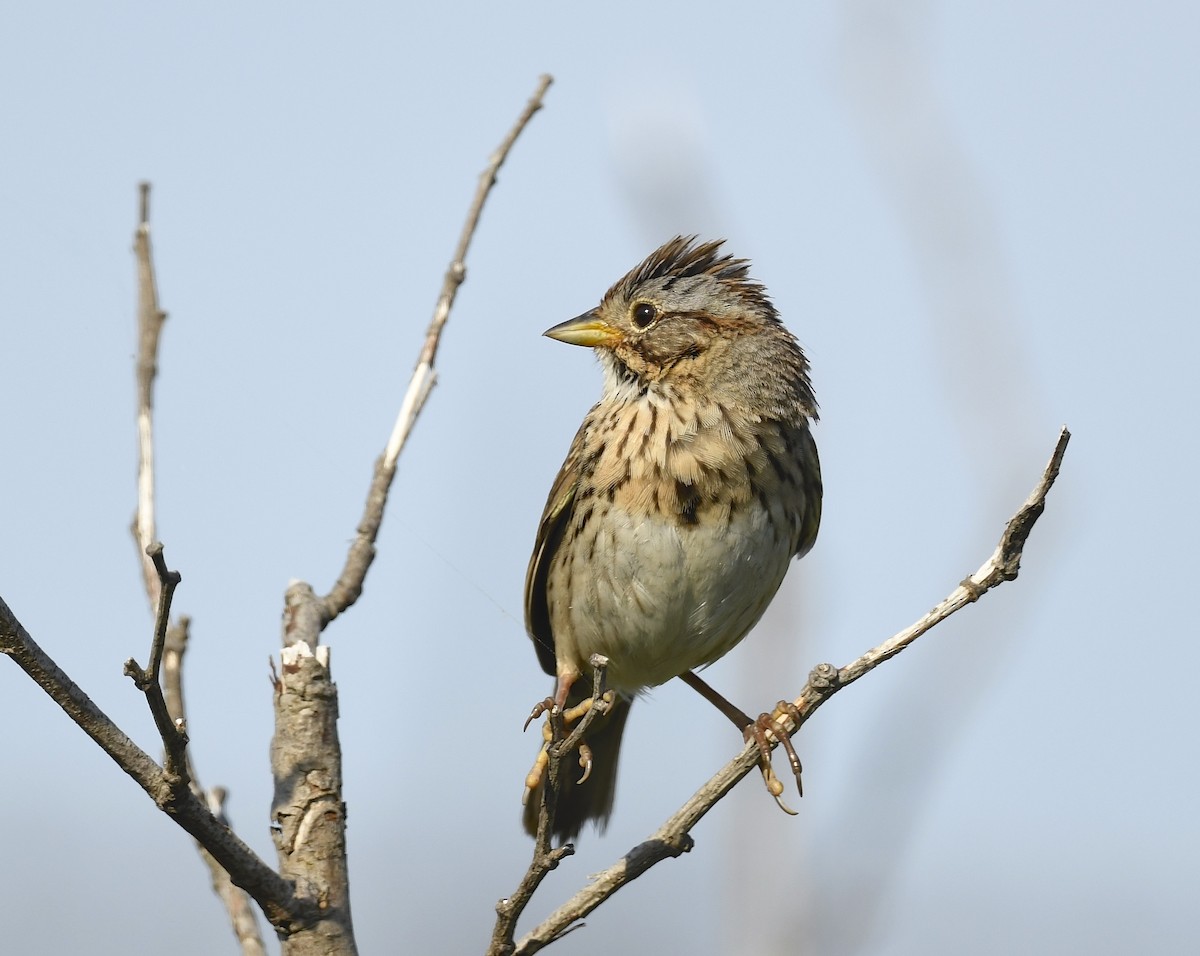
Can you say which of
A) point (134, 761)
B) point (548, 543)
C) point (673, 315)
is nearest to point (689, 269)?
point (673, 315)

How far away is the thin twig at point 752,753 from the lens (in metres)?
3.27

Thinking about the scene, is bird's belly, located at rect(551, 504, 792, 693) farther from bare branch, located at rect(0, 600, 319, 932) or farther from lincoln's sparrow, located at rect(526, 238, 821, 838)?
bare branch, located at rect(0, 600, 319, 932)

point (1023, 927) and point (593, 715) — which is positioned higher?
point (593, 715)

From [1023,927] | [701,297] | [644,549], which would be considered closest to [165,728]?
[644,549]

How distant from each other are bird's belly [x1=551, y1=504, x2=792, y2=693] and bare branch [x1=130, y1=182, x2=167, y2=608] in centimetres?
153

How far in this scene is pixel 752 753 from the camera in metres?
3.36

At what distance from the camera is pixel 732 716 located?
17.5ft

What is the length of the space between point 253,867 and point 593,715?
32.4 inches

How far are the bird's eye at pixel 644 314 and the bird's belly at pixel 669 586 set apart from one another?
874mm

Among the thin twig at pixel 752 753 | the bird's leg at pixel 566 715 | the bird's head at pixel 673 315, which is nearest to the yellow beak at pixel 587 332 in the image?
the bird's head at pixel 673 315

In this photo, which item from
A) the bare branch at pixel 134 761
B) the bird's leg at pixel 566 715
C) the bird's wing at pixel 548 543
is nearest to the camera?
the bare branch at pixel 134 761

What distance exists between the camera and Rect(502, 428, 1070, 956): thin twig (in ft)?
10.7

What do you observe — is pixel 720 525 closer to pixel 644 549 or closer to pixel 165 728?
pixel 644 549

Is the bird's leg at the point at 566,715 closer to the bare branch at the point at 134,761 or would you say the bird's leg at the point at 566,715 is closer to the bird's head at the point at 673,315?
the bare branch at the point at 134,761
